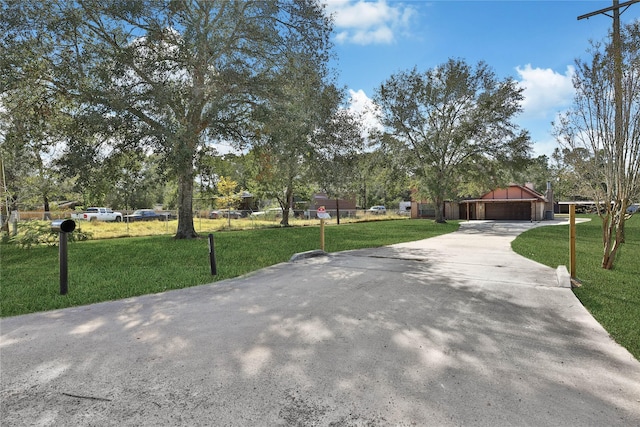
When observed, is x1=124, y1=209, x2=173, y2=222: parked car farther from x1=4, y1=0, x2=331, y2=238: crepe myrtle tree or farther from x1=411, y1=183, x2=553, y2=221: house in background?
x1=411, y1=183, x2=553, y2=221: house in background

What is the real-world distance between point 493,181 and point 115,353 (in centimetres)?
2825

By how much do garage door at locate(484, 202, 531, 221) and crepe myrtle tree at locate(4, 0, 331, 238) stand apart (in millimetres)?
32785

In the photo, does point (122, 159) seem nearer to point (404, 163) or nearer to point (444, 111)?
point (404, 163)

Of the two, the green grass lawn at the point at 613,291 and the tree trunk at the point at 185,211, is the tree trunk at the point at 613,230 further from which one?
the tree trunk at the point at 185,211

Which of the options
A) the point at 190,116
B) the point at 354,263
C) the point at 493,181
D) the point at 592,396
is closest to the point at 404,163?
the point at 493,181

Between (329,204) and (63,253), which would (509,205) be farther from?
(63,253)

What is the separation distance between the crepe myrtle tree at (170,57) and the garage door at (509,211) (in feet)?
108

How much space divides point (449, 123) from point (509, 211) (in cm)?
1758

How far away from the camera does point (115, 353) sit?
3.13 metres

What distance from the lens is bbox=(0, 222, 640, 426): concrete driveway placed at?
2.24 meters

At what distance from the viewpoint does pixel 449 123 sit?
2556 cm

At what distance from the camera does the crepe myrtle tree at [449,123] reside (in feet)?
79.8

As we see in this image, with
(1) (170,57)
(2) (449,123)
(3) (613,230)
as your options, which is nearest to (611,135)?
(3) (613,230)

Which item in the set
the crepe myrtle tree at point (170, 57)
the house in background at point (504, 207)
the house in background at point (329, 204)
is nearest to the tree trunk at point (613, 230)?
the crepe myrtle tree at point (170, 57)
